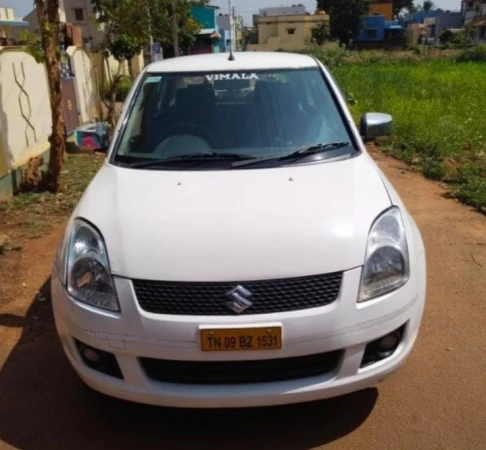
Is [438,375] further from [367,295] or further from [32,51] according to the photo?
[32,51]

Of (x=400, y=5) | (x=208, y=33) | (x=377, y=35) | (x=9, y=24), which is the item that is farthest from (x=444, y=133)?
(x=400, y=5)

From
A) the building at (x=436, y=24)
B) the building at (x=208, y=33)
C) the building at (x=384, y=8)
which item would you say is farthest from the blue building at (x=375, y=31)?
the building at (x=208, y=33)

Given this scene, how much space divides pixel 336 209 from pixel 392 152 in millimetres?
6669

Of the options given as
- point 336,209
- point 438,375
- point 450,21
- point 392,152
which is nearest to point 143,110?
point 336,209

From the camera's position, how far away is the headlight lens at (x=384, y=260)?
7.88ft

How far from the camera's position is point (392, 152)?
8.89m

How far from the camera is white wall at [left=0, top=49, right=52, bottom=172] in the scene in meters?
6.84

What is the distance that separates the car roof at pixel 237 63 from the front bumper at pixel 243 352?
6.48 feet

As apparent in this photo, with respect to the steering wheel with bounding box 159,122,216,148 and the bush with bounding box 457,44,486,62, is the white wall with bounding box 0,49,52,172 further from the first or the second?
the bush with bounding box 457,44,486,62

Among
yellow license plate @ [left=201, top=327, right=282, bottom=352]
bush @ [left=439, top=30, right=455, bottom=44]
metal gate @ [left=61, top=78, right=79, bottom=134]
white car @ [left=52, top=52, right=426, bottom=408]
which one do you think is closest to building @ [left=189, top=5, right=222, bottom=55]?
bush @ [left=439, top=30, right=455, bottom=44]

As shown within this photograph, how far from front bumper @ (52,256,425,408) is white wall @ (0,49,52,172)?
479cm

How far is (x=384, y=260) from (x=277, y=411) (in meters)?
0.96

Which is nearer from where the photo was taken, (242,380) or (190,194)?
(242,380)

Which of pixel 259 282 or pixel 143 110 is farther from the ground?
pixel 143 110
